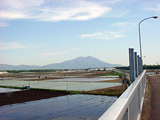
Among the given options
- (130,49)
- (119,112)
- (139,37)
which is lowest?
(119,112)

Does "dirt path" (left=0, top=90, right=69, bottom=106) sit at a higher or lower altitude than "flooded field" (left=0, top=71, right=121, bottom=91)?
lower

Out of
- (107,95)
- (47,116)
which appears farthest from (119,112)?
(107,95)

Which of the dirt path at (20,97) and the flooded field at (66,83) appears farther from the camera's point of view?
the flooded field at (66,83)

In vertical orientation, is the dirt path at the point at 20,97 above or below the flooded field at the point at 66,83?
below

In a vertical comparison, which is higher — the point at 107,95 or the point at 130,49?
the point at 130,49

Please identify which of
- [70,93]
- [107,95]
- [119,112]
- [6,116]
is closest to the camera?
[119,112]

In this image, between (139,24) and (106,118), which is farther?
(139,24)

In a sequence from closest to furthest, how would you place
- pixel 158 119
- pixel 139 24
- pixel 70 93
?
1. pixel 158 119
2. pixel 139 24
3. pixel 70 93

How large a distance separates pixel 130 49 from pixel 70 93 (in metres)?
25.1

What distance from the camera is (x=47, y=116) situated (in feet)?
53.3

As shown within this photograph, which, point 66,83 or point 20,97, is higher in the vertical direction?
point 66,83

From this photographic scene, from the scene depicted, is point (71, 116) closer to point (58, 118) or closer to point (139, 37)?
point (58, 118)

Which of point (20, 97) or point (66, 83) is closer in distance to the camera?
point (20, 97)

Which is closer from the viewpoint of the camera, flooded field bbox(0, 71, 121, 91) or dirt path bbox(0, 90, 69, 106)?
dirt path bbox(0, 90, 69, 106)
